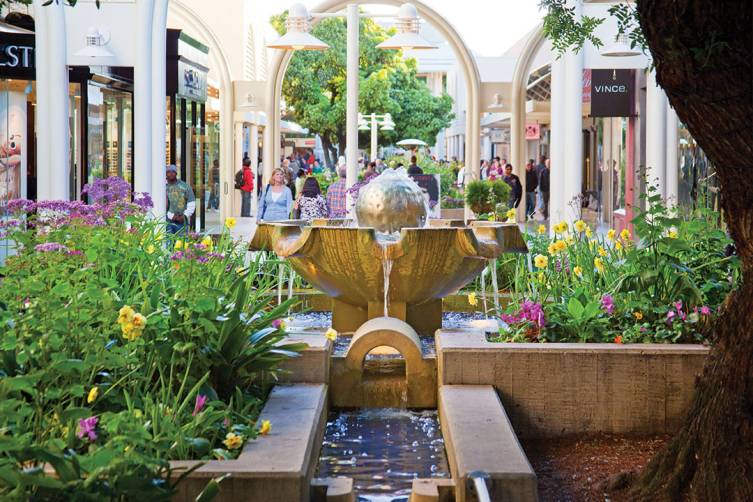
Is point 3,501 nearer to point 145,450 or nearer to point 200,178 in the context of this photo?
point 145,450

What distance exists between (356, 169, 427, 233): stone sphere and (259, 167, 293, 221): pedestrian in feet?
19.8

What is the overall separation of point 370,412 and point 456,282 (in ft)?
6.60

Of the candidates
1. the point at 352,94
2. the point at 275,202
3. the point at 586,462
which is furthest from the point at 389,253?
the point at 352,94

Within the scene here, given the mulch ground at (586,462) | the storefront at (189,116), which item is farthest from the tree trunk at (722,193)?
the storefront at (189,116)

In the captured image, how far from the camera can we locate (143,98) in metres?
15.1

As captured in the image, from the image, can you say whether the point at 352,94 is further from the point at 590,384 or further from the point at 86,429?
the point at 86,429

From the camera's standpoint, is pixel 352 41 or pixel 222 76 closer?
pixel 352 41

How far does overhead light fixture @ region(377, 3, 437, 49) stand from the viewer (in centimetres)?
1941

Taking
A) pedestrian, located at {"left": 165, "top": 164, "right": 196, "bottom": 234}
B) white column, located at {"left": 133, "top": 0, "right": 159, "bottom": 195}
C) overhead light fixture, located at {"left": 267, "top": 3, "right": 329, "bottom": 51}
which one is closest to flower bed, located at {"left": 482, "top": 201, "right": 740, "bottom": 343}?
white column, located at {"left": 133, "top": 0, "right": 159, "bottom": 195}

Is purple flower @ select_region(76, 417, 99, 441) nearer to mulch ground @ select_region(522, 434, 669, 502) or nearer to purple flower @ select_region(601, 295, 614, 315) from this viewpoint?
mulch ground @ select_region(522, 434, 669, 502)

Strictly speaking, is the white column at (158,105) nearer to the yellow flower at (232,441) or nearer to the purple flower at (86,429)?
the yellow flower at (232,441)

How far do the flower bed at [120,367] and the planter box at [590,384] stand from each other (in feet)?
4.00

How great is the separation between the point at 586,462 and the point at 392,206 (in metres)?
3.71

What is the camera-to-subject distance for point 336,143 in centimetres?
6419
